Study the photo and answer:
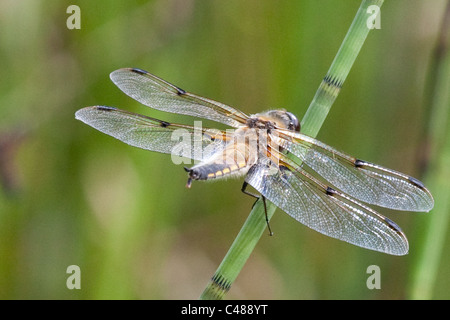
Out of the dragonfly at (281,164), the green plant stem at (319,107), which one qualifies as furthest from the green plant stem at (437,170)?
the green plant stem at (319,107)

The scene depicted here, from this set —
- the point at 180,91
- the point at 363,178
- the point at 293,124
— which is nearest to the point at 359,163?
the point at 363,178

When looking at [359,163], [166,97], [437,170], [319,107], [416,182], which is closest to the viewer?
[319,107]

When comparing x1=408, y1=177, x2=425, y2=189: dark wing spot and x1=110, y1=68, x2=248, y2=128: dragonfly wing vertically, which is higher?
x1=110, y1=68, x2=248, y2=128: dragonfly wing

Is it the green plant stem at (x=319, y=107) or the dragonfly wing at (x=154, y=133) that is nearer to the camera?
the green plant stem at (x=319, y=107)

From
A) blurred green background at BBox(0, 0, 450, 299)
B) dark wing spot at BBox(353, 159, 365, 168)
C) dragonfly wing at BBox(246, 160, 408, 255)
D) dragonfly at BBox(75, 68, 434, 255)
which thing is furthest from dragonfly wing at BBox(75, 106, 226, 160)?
dark wing spot at BBox(353, 159, 365, 168)

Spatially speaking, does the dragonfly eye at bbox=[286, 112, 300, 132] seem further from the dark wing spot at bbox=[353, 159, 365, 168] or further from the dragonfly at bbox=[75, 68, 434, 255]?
the dark wing spot at bbox=[353, 159, 365, 168]

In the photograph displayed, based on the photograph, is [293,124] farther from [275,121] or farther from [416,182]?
[416,182]

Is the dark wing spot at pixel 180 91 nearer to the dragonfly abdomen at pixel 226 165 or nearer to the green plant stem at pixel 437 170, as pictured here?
the dragonfly abdomen at pixel 226 165

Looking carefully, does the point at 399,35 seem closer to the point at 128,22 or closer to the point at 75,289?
the point at 128,22
